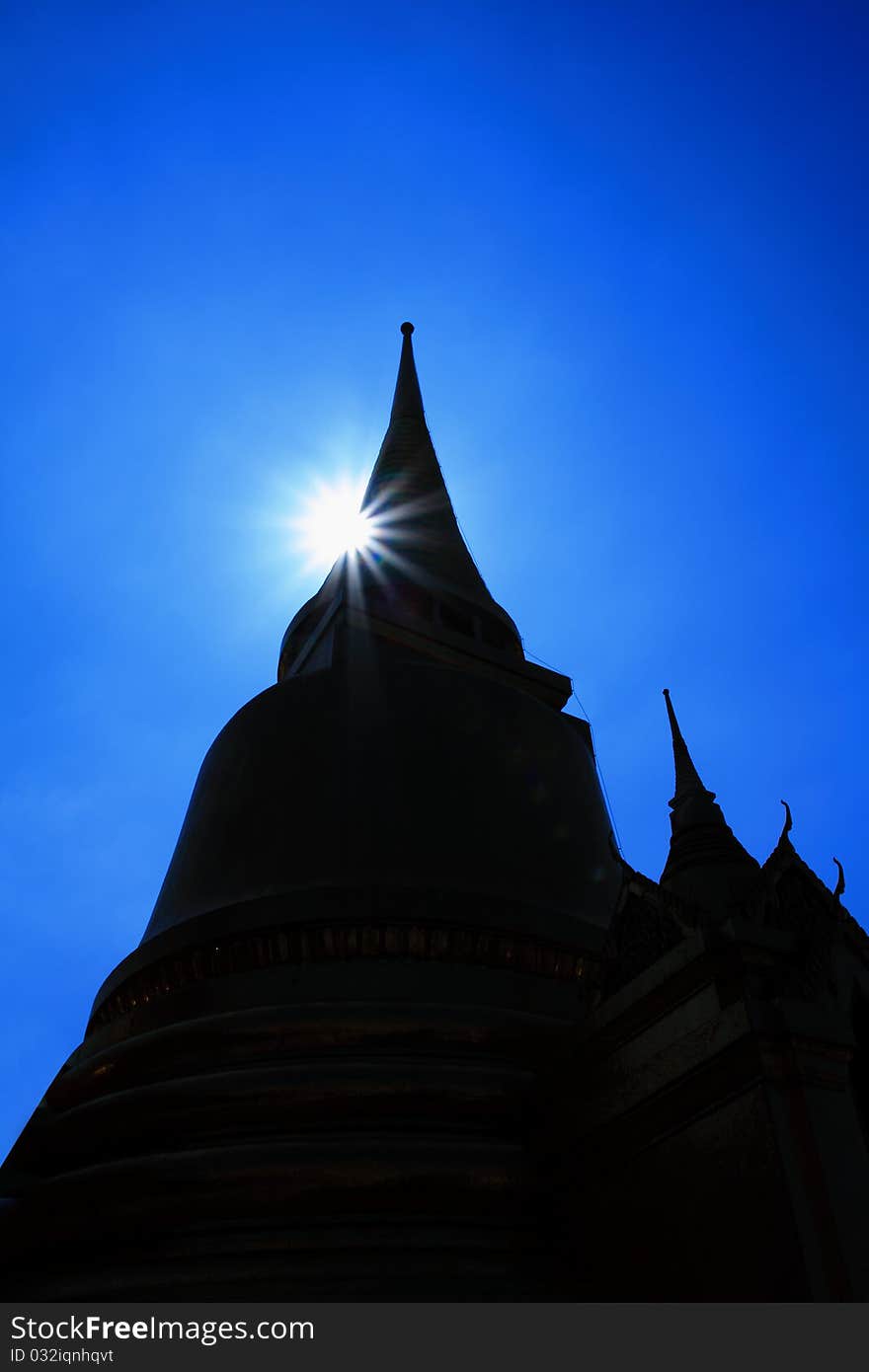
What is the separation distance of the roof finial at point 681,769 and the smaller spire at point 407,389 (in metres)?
6.63

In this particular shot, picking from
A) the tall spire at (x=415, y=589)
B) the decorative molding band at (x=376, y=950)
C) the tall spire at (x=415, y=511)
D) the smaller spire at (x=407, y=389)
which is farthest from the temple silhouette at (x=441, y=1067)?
the smaller spire at (x=407, y=389)

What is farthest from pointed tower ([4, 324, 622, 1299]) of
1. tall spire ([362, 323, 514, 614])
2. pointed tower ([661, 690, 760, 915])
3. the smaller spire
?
the smaller spire

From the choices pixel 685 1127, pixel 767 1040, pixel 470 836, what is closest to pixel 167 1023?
pixel 470 836

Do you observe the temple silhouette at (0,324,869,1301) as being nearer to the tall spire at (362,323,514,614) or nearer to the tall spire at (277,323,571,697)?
the tall spire at (277,323,571,697)

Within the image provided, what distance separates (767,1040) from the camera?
3775 mm

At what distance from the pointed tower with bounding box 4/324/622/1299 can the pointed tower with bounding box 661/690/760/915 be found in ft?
2.87

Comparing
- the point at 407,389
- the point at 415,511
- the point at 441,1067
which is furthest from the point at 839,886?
the point at 407,389

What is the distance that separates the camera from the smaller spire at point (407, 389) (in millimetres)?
15117

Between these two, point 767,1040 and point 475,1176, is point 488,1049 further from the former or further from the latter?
point 767,1040

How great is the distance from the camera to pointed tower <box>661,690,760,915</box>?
821cm

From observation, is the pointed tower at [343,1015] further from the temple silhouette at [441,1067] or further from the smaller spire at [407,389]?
the smaller spire at [407,389]

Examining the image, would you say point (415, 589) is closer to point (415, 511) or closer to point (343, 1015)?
point (415, 511)

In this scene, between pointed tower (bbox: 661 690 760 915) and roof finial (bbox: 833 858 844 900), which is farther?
pointed tower (bbox: 661 690 760 915)

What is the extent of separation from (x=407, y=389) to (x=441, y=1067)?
1237cm
